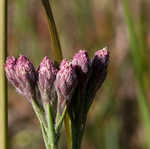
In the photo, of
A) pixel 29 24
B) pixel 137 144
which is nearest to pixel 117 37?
pixel 29 24

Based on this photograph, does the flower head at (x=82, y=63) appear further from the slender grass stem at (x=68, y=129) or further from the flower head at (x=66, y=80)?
the slender grass stem at (x=68, y=129)

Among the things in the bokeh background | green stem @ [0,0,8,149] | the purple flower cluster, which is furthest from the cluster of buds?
the bokeh background

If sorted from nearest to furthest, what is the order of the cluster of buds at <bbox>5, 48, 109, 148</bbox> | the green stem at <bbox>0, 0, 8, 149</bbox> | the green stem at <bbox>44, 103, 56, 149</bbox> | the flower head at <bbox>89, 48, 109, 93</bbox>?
the green stem at <bbox>0, 0, 8, 149</bbox>, the green stem at <bbox>44, 103, 56, 149</bbox>, the cluster of buds at <bbox>5, 48, 109, 148</bbox>, the flower head at <bbox>89, 48, 109, 93</bbox>

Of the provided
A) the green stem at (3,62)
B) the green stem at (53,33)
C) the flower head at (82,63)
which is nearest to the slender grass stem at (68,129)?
the green stem at (53,33)

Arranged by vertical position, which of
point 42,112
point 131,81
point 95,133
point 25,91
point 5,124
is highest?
point 131,81

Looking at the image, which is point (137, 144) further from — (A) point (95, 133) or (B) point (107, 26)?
(B) point (107, 26)

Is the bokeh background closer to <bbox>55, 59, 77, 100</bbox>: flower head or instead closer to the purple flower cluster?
the purple flower cluster

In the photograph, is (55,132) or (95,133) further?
(95,133)
